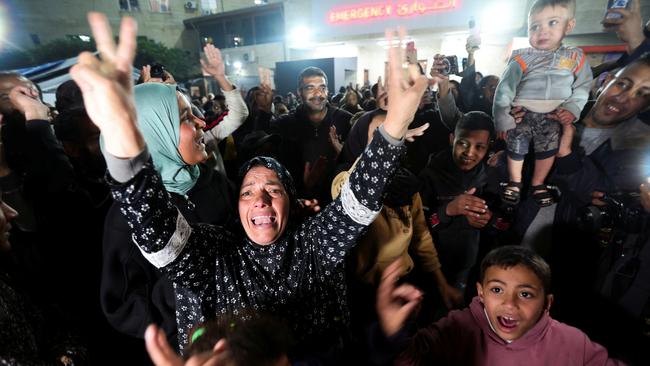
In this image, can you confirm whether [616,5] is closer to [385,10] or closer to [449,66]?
[449,66]

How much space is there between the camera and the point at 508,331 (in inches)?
67.1

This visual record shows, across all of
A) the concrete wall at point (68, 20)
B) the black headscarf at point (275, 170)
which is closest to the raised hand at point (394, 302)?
the black headscarf at point (275, 170)

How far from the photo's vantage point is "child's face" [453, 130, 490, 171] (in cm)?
269

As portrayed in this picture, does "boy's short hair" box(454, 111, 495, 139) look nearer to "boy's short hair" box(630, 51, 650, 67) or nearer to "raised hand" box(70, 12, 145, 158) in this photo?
"boy's short hair" box(630, 51, 650, 67)

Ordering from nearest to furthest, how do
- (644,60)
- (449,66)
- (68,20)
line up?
(644,60), (449,66), (68,20)

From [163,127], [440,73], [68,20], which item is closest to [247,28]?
[68,20]

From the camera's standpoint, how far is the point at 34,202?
2133 millimetres

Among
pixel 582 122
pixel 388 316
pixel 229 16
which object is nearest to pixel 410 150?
pixel 582 122

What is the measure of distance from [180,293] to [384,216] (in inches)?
49.6

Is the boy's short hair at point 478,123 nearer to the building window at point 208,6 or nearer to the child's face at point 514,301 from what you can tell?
the child's face at point 514,301

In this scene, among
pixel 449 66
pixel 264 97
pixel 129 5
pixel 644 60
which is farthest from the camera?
pixel 129 5

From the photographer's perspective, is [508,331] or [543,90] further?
[543,90]

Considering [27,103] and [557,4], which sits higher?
[557,4]

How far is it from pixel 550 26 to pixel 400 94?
1.68m
